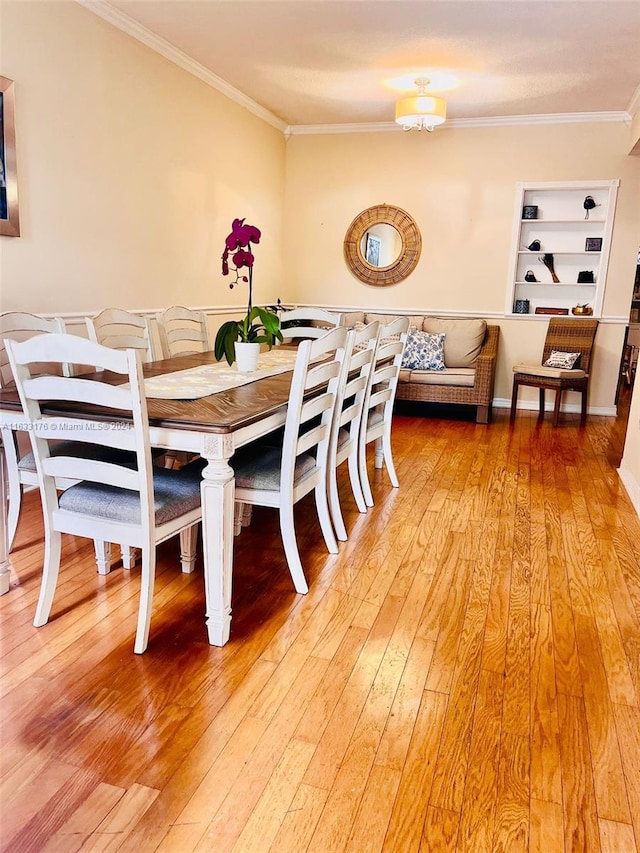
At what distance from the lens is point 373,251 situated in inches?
242

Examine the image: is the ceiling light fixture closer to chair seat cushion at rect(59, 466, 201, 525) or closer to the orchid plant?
the orchid plant

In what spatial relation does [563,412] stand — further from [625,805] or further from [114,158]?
[625,805]

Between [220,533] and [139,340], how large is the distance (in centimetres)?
170

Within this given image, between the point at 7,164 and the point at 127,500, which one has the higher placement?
the point at 7,164

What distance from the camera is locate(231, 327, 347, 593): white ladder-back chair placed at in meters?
→ 2.15

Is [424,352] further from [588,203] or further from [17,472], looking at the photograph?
[17,472]

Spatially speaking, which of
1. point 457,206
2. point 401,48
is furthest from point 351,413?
point 457,206

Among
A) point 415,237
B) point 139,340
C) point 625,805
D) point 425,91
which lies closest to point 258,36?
point 425,91

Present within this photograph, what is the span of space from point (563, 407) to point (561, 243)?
155 centimetres

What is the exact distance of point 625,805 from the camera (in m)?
1.42

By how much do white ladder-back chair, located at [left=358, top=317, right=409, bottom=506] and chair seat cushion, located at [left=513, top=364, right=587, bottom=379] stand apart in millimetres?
1992

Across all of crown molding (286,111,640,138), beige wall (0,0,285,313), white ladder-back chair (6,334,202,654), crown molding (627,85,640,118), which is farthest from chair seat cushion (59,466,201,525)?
crown molding (286,111,640,138)

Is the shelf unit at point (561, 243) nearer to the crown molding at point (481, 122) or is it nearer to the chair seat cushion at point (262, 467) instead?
the crown molding at point (481, 122)

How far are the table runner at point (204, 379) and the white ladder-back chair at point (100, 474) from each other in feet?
1.15
